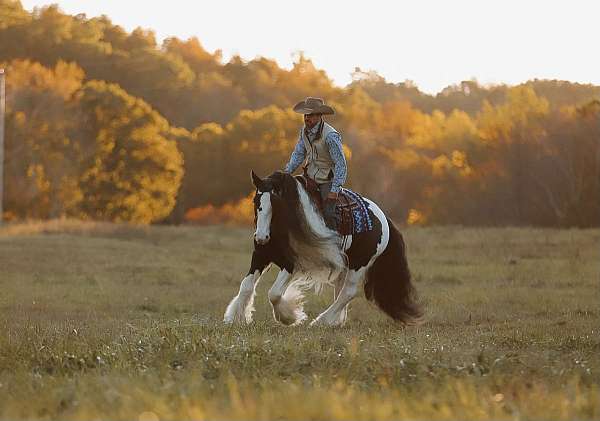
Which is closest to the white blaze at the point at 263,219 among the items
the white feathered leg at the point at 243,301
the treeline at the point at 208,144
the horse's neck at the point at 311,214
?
Result: the horse's neck at the point at 311,214

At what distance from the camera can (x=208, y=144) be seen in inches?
2704

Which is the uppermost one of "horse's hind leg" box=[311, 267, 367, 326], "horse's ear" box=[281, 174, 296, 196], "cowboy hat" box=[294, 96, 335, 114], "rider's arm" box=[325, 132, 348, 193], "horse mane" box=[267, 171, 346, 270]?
"cowboy hat" box=[294, 96, 335, 114]

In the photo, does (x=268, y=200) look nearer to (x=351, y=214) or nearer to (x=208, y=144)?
(x=351, y=214)

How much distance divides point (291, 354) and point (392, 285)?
5.03 metres

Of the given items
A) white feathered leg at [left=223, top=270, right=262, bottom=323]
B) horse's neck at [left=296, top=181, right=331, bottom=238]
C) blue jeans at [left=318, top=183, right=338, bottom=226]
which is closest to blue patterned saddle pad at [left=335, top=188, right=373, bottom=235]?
blue jeans at [left=318, top=183, right=338, bottom=226]

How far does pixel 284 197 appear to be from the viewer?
13.1 metres

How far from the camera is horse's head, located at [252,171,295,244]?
1280cm

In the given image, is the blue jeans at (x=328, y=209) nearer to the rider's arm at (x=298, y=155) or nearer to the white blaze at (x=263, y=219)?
the rider's arm at (x=298, y=155)

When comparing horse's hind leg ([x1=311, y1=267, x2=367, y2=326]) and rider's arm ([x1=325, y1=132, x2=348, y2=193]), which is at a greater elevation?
rider's arm ([x1=325, y1=132, x2=348, y2=193])

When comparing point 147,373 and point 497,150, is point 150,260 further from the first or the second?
point 497,150

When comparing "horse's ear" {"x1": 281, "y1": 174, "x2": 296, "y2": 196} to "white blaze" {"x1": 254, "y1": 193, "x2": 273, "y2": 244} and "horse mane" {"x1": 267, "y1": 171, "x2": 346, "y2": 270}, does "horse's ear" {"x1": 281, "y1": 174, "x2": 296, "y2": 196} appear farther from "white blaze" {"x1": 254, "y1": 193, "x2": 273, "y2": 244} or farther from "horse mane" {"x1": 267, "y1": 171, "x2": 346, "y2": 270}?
"white blaze" {"x1": 254, "y1": 193, "x2": 273, "y2": 244}

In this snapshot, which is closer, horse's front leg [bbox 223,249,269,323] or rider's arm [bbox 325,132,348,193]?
horse's front leg [bbox 223,249,269,323]

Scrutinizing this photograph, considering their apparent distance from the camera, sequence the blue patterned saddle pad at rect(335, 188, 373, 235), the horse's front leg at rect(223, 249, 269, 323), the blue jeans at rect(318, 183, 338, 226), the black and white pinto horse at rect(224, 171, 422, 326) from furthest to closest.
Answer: the blue patterned saddle pad at rect(335, 188, 373, 235) → the blue jeans at rect(318, 183, 338, 226) → the horse's front leg at rect(223, 249, 269, 323) → the black and white pinto horse at rect(224, 171, 422, 326)

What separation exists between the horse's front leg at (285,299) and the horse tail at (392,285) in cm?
140
